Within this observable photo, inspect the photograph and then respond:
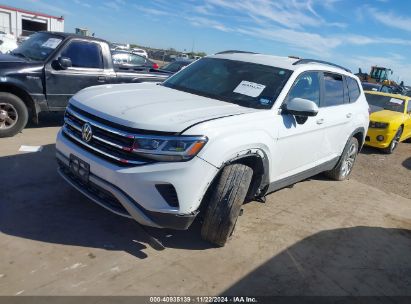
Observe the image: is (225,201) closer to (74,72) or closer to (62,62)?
(62,62)

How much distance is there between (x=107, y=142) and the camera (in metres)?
3.39

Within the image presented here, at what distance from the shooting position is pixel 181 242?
3861mm

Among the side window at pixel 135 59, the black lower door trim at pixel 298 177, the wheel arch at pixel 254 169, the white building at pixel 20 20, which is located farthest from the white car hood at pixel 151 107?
the white building at pixel 20 20

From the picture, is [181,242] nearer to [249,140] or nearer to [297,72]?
[249,140]

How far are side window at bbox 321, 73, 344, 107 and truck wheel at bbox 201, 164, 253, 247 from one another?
2072 mm

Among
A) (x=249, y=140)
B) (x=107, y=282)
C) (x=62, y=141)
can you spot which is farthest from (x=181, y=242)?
(x=62, y=141)

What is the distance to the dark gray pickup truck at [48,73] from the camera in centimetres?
632

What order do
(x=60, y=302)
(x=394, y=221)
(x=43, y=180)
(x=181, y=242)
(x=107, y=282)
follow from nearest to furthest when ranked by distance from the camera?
1. (x=60, y=302)
2. (x=107, y=282)
3. (x=181, y=242)
4. (x=43, y=180)
5. (x=394, y=221)

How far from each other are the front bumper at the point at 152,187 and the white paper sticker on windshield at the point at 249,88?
1.30 meters

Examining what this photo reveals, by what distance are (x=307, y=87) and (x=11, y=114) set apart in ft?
15.3

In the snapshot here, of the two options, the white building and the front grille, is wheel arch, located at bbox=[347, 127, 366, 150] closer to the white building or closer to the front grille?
the front grille

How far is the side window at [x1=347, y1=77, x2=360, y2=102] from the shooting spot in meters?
6.11

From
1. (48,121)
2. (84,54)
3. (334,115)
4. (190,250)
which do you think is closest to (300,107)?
(334,115)

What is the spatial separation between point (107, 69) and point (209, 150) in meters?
4.89
